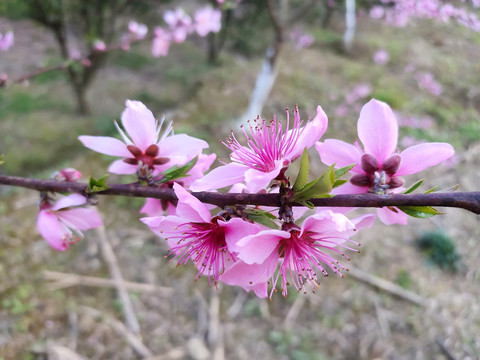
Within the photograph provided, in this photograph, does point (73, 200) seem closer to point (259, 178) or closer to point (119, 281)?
point (259, 178)

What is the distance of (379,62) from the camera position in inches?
240

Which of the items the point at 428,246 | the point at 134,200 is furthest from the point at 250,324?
the point at 428,246

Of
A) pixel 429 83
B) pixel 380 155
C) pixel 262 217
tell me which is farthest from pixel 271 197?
pixel 429 83

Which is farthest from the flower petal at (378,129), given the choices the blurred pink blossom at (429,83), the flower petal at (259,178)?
the blurred pink blossom at (429,83)

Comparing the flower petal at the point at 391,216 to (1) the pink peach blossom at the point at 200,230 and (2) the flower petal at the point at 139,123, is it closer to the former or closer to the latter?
(1) the pink peach blossom at the point at 200,230

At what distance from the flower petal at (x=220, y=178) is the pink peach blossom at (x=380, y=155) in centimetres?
17

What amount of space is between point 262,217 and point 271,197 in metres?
0.04

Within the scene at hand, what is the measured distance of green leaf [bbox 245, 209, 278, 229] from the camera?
2.09 ft

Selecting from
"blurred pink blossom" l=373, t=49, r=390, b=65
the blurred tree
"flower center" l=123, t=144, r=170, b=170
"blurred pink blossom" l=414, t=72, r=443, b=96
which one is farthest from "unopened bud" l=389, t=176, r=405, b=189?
"blurred pink blossom" l=373, t=49, r=390, b=65

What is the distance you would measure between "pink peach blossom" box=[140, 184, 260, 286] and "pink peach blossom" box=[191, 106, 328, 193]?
0.04m

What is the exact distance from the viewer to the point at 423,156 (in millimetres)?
673

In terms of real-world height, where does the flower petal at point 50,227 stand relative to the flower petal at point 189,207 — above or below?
below

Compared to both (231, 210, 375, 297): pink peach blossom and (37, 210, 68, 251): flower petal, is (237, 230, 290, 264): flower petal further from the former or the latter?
(37, 210, 68, 251): flower petal

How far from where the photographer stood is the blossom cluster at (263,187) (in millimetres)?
595
